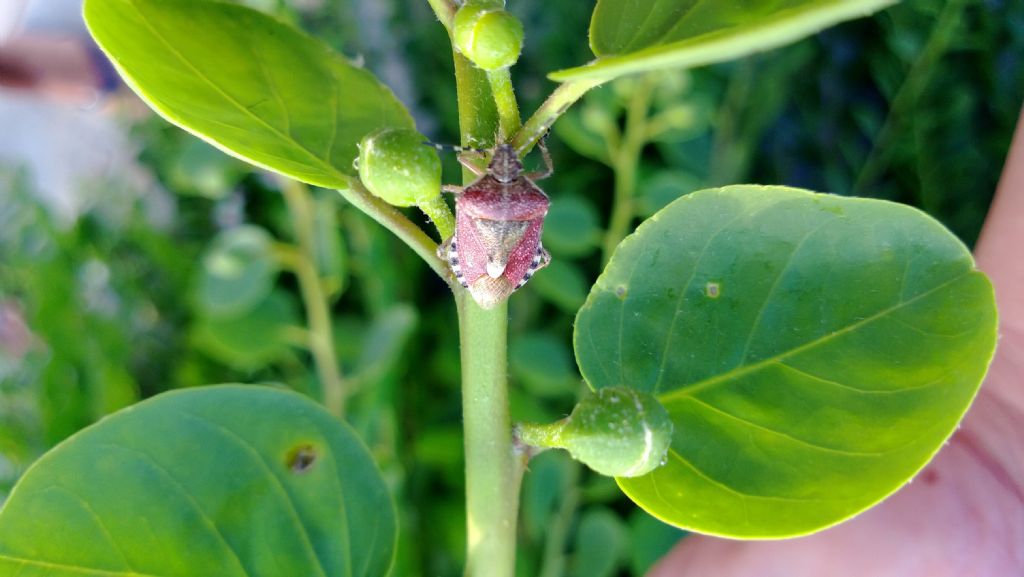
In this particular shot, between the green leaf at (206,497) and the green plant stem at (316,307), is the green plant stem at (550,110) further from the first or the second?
the green plant stem at (316,307)

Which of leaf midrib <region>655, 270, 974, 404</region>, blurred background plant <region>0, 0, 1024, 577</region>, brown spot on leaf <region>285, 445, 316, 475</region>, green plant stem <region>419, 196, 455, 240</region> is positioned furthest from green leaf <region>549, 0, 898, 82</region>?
blurred background plant <region>0, 0, 1024, 577</region>

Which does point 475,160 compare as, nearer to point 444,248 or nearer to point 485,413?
point 444,248

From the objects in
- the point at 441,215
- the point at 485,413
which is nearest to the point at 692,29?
the point at 441,215

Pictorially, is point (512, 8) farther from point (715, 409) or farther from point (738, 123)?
point (715, 409)

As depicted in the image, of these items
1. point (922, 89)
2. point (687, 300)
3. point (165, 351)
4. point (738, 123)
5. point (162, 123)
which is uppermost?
point (687, 300)

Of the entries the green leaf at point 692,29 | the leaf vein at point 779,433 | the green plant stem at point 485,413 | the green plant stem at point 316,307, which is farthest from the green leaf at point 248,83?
the green plant stem at point 316,307

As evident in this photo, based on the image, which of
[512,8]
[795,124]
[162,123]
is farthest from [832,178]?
[162,123]
